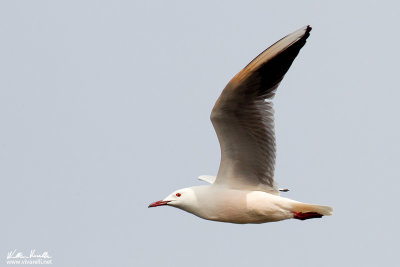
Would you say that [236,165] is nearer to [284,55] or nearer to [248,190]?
[248,190]

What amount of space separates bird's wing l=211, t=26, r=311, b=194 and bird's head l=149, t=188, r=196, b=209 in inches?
15.9

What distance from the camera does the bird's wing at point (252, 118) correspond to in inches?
523

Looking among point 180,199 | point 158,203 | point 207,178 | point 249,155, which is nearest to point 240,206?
point 249,155

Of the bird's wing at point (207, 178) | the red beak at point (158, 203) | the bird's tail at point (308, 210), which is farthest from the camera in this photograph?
the bird's wing at point (207, 178)

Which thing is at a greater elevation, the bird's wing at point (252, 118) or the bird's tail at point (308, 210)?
the bird's wing at point (252, 118)

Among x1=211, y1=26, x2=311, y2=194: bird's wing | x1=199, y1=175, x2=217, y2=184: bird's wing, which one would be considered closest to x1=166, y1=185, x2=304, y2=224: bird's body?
x1=211, y1=26, x2=311, y2=194: bird's wing

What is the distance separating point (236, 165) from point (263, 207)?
2.24 ft

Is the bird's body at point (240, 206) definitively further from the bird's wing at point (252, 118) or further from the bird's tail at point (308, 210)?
the bird's wing at point (252, 118)

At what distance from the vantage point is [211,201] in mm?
13875

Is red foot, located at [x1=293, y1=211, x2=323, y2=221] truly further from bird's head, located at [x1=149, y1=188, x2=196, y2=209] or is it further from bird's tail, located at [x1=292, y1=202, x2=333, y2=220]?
bird's head, located at [x1=149, y1=188, x2=196, y2=209]

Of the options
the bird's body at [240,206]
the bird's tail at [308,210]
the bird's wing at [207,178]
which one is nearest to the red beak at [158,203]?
the bird's body at [240,206]

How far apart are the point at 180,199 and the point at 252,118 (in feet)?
5.00

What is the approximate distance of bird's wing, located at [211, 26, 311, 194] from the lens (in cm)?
1329

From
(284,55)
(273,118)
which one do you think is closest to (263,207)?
(273,118)
